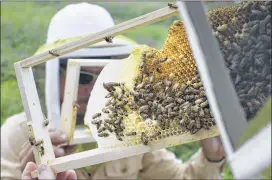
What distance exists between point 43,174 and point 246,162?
4.04 ft

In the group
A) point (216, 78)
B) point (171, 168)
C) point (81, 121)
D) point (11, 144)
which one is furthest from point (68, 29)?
point (216, 78)

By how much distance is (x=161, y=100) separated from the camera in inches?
84.1

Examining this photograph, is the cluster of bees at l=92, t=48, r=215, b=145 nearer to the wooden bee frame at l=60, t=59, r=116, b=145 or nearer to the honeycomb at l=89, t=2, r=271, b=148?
the honeycomb at l=89, t=2, r=271, b=148

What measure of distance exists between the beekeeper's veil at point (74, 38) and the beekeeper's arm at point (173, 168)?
852mm

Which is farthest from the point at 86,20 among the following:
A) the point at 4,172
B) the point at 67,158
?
the point at 67,158

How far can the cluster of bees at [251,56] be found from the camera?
54.4 inches

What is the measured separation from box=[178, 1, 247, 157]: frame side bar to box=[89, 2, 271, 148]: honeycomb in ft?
2.03

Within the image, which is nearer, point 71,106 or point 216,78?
point 216,78

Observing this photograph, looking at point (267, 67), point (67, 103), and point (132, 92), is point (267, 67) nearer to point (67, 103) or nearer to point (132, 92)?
point (132, 92)

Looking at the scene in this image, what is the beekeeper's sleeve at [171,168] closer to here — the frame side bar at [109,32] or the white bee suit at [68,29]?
the white bee suit at [68,29]

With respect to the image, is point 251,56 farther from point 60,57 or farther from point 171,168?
point 171,168

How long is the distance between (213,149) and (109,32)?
2.02 meters

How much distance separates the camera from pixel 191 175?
4.23m

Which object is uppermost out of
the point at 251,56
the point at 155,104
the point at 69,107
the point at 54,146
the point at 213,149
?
the point at 251,56
